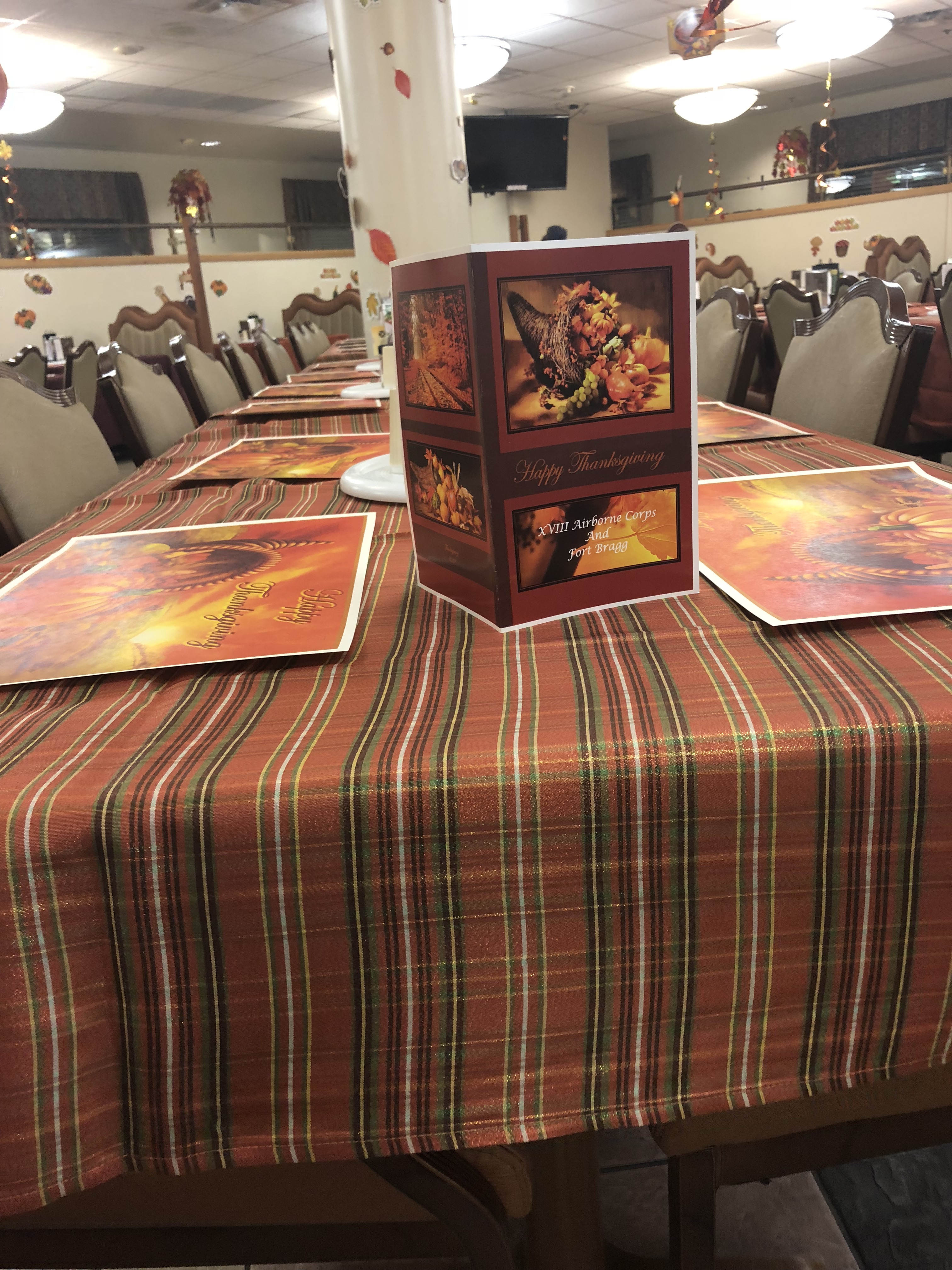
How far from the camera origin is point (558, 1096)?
399mm

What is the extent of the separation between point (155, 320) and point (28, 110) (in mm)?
1494

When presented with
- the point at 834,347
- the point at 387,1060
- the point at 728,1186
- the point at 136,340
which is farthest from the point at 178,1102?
the point at 136,340

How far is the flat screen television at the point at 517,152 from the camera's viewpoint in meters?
7.92

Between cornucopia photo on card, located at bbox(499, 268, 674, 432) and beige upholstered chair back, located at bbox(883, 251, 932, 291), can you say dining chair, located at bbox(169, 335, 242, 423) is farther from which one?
beige upholstered chair back, located at bbox(883, 251, 932, 291)

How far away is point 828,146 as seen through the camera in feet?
24.7

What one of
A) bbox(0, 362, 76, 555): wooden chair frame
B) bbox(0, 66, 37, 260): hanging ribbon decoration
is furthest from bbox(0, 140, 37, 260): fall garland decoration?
bbox(0, 362, 76, 555): wooden chair frame

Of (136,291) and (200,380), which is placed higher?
(136,291)

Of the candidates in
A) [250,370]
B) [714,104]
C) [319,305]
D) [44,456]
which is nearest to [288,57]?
[319,305]

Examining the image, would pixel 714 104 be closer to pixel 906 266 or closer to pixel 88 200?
pixel 906 266

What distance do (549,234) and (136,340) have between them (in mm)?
3804

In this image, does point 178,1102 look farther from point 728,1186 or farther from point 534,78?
point 534,78

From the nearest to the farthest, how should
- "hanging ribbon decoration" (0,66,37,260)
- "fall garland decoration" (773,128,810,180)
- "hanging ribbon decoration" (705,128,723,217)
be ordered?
"hanging ribbon decoration" (0,66,37,260) < "hanging ribbon decoration" (705,128,723,217) < "fall garland decoration" (773,128,810,180)

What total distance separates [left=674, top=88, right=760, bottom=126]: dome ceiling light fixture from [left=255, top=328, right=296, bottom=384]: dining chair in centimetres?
375

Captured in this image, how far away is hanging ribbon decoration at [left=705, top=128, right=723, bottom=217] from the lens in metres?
8.13
